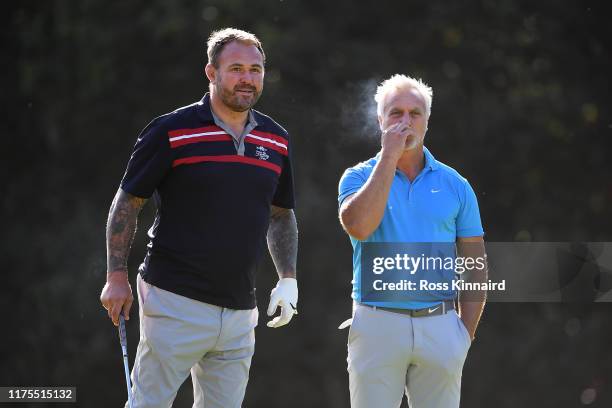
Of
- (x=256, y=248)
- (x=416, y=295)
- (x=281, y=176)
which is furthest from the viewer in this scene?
(x=281, y=176)

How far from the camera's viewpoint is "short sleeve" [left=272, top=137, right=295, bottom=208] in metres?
3.20

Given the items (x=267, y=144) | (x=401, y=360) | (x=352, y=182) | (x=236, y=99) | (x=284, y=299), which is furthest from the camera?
(x=284, y=299)

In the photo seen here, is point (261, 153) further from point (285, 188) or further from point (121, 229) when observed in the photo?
point (121, 229)

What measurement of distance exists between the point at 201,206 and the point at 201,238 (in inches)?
3.8

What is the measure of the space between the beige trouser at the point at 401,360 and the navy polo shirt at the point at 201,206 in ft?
1.38

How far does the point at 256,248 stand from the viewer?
118 inches

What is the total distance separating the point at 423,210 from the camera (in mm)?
2830

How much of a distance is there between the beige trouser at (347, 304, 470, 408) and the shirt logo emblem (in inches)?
22.8

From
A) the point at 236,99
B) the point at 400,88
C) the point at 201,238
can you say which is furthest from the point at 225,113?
the point at 400,88

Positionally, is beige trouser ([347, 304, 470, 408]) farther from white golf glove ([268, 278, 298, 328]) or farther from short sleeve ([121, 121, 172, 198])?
short sleeve ([121, 121, 172, 198])

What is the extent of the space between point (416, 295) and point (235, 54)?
936 millimetres

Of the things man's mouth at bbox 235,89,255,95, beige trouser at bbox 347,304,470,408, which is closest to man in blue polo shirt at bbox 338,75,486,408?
beige trouser at bbox 347,304,470,408

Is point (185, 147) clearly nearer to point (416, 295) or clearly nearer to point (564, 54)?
point (416, 295)

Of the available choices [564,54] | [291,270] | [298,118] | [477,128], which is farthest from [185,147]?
[564,54]
